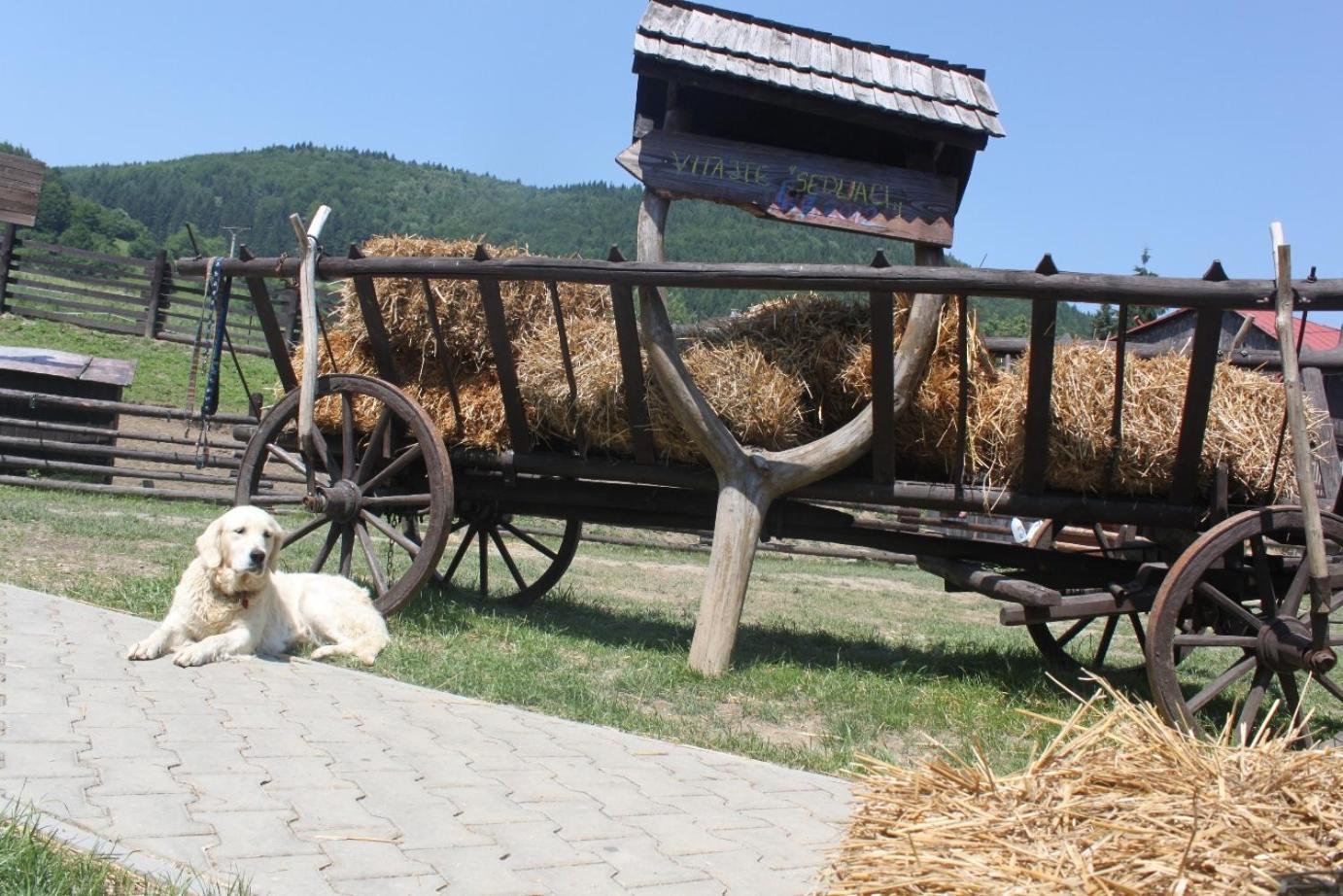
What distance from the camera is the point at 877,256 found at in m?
5.48

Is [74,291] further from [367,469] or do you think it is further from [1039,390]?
[1039,390]

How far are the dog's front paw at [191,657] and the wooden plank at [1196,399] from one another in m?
4.83

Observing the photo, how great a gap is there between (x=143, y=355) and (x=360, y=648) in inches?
712

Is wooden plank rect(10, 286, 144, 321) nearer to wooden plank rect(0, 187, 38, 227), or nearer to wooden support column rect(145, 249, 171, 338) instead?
wooden support column rect(145, 249, 171, 338)

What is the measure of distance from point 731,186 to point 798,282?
0.77m

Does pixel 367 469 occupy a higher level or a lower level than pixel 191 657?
higher

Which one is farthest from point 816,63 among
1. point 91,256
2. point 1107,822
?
point 91,256

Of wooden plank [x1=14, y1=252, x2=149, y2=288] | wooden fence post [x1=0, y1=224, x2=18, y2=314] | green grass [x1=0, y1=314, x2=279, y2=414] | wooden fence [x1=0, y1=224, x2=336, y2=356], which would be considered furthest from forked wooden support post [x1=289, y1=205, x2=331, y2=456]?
wooden plank [x1=14, y1=252, x2=149, y2=288]

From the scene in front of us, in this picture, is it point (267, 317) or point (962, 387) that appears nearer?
point (962, 387)

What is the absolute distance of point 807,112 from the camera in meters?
6.41

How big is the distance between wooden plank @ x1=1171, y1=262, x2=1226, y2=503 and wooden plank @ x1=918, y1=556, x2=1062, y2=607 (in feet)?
2.83

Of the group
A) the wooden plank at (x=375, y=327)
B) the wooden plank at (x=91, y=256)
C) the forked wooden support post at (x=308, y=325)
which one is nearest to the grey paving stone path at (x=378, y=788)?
the forked wooden support post at (x=308, y=325)

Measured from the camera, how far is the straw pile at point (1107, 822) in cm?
216

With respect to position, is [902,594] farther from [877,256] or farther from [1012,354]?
[877,256]
